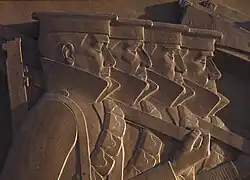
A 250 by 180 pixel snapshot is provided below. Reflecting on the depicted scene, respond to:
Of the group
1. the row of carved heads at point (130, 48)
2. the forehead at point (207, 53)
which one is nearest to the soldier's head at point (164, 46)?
the row of carved heads at point (130, 48)

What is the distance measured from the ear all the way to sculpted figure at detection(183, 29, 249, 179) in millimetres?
589

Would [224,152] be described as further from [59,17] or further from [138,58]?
[59,17]

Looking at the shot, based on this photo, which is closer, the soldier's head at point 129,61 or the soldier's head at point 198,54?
the soldier's head at point 129,61

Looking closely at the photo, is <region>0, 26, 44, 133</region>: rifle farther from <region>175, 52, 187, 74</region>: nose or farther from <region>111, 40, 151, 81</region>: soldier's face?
<region>175, 52, 187, 74</region>: nose

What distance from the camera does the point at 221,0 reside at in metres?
4.11

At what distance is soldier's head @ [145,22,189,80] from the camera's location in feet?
12.6

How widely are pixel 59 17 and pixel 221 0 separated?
3.03ft

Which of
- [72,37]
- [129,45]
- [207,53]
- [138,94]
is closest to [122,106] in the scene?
[138,94]

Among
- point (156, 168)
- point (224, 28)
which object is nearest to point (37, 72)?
point (156, 168)

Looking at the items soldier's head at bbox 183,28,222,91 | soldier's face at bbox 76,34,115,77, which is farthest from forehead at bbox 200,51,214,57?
soldier's face at bbox 76,34,115,77

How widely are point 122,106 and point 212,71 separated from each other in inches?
20.8

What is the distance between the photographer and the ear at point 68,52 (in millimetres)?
3688

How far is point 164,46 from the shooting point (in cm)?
387

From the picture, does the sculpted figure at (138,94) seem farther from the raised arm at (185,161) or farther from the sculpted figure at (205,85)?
the sculpted figure at (205,85)
